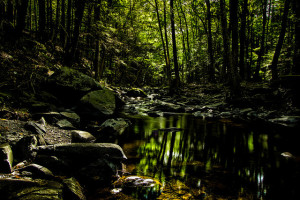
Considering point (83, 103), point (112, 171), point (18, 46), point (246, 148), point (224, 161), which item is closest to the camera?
point (112, 171)

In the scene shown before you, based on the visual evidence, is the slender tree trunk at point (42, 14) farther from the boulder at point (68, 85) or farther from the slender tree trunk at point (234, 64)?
the slender tree trunk at point (234, 64)

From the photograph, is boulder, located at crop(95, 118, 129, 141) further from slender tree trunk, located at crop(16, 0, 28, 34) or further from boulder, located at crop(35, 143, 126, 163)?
slender tree trunk, located at crop(16, 0, 28, 34)

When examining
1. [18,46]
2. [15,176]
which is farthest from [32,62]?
[15,176]

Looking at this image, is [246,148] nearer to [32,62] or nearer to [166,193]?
[166,193]

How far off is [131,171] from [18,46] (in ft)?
28.6

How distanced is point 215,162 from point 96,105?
5.86 metres

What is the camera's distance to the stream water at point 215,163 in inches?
103

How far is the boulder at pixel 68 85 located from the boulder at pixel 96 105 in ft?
1.91

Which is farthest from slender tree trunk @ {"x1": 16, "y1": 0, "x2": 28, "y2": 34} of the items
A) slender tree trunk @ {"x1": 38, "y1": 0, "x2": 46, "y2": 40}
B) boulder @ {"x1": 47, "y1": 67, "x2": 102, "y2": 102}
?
boulder @ {"x1": 47, "y1": 67, "x2": 102, "y2": 102}

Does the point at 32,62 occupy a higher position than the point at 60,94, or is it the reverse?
the point at 32,62

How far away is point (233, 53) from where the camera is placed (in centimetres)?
1024

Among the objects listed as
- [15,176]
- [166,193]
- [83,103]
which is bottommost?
[166,193]

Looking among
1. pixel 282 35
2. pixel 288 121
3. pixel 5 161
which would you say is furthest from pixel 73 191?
pixel 282 35

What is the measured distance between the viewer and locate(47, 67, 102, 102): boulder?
303 inches
